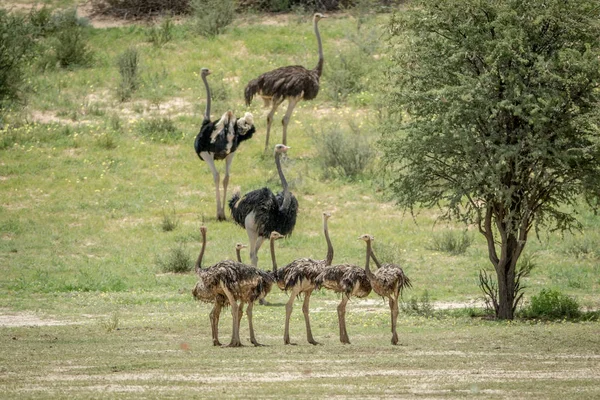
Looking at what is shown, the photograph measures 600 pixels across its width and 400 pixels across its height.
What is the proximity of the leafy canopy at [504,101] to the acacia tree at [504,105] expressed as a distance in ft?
0.07

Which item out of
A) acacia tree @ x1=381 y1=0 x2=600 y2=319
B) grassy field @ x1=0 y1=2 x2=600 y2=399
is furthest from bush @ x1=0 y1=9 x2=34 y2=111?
acacia tree @ x1=381 y1=0 x2=600 y2=319

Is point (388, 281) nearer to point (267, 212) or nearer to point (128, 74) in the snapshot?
point (267, 212)

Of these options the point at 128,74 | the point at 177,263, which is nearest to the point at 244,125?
the point at 177,263

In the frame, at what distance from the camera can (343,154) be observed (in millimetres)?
31016

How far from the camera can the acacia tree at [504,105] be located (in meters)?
19.1

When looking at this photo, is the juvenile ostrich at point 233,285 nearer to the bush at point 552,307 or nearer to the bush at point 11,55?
the bush at point 552,307

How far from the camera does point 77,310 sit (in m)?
20.5

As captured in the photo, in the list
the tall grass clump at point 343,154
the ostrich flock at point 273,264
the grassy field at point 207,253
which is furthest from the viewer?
the tall grass clump at point 343,154

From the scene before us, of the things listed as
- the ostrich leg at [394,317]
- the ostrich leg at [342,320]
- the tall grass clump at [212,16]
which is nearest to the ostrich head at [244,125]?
the tall grass clump at [212,16]

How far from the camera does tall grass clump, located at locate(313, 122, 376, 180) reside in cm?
3094

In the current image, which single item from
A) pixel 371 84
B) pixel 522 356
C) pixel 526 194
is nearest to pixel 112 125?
pixel 371 84

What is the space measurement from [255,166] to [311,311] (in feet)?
37.2

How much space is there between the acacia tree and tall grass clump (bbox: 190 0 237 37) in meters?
19.1

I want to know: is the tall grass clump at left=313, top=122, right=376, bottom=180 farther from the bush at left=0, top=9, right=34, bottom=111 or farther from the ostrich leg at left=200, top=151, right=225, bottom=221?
the bush at left=0, top=9, right=34, bottom=111
